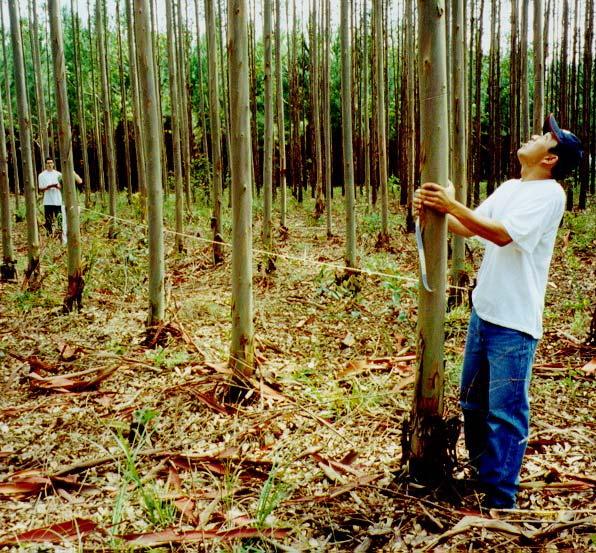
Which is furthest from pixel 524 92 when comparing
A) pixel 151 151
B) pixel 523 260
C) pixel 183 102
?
pixel 183 102

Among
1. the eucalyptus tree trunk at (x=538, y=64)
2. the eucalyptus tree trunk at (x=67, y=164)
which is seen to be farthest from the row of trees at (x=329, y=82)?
the eucalyptus tree trunk at (x=67, y=164)

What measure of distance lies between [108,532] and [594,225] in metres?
9.86

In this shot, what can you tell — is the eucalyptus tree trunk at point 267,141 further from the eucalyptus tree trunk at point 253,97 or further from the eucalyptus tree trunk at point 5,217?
the eucalyptus tree trunk at point 253,97

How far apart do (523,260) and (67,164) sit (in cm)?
452

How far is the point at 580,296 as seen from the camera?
601 centimetres

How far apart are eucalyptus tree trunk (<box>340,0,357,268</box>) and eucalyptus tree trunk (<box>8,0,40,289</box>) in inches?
141

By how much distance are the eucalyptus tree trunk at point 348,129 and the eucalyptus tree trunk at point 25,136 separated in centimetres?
357

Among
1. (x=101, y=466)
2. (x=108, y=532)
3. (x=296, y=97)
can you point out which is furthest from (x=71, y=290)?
(x=296, y=97)

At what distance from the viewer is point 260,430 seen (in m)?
3.14

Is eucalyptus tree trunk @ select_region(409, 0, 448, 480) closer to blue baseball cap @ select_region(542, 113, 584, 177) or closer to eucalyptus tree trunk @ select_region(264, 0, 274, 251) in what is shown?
blue baseball cap @ select_region(542, 113, 584, 177)

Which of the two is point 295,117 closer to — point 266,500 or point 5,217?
point 5,217

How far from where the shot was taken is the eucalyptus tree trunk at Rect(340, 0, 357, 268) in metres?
5.82

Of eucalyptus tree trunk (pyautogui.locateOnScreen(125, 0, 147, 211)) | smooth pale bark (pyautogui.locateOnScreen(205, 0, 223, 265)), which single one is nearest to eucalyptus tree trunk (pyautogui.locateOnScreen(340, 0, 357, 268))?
smooth pale bark (pyautogui.locateOnScreen(205, 0, 223, 265))

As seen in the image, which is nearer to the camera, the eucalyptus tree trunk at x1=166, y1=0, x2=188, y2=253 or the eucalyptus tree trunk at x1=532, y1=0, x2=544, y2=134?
the eucalyptus tree trunk at x1=532, y1=0, x2=544, y2=134
